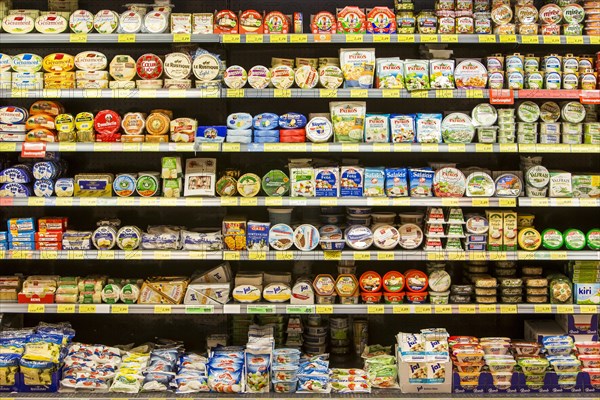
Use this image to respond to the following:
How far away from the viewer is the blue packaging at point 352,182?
15.3 feet

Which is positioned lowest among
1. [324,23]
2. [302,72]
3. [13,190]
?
[13,190]

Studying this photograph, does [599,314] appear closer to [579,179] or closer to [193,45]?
[579,179]

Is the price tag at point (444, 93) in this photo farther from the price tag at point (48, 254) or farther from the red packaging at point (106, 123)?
the price tag at point (48, 254)

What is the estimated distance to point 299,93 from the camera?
4.55m

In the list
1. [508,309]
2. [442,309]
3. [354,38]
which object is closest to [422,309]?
[442,309]

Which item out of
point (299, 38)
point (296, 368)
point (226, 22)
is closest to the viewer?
point (296, 368)

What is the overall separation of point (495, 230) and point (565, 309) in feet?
2.26

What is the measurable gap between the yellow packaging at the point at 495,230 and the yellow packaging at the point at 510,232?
0.03m

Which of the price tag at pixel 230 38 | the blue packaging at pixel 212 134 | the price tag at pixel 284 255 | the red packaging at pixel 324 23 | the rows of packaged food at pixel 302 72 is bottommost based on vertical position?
the price tag at pixel 284 255

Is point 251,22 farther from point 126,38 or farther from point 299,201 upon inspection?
point 299,201

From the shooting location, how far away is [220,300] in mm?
4668

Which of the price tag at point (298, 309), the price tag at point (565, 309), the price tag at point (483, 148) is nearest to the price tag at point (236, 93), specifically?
the price tag at point (298, 309)

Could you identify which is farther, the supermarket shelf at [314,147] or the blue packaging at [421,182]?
the blue packaging at [421,182]

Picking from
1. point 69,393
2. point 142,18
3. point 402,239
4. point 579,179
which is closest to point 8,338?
point 69,393
